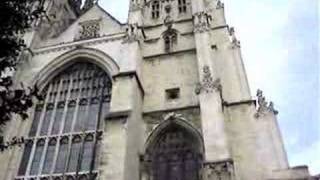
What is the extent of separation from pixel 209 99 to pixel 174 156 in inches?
78.6

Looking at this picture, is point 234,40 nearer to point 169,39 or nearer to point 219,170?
point 169,39

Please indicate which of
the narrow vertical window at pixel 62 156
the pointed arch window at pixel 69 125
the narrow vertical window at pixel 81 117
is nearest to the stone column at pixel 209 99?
the pointed arch window at pixel 69 125

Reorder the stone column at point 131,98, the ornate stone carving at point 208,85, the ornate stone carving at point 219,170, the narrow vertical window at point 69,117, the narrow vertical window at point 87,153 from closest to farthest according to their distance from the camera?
the ornate stone carving at point 219,170, the stone column at point 131,98, the ornate stone carving at point 208,85, the narrow vertical window at point 87,153, the narrow vertical window at point 69,117

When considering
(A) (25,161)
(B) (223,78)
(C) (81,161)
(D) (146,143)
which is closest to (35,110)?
(A) (25,161)

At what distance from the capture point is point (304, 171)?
10688 millimetres

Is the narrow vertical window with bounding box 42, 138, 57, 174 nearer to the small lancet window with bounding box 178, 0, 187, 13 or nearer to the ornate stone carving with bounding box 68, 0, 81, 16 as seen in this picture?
the small lancet window with bounding box 178, 0, 187, 13

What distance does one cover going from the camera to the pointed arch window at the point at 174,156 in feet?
38.1

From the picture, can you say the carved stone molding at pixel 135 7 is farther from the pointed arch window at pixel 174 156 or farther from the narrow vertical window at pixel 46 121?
the pointed arch window at pixel 174 156

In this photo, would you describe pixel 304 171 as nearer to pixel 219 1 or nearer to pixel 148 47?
pixel 148 47

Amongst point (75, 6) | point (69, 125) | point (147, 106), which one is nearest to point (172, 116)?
point (147, 106)

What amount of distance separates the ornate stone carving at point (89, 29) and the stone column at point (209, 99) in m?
4.52

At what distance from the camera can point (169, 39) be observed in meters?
16.1

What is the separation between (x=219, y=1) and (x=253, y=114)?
6797 mm

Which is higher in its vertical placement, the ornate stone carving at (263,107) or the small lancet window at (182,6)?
the small lancet window at (182,6)
